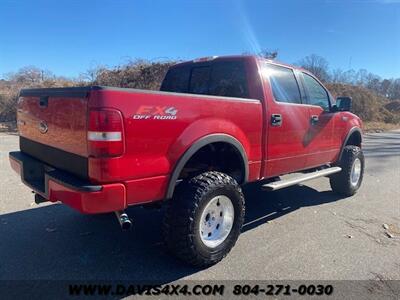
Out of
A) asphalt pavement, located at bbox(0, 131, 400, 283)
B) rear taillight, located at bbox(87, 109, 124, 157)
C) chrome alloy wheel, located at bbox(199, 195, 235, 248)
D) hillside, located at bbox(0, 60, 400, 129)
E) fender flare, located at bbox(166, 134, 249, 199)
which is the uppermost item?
hillside, located at bbox(0, 60, 400, 129)

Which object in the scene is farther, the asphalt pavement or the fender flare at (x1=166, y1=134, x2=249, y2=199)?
the asphalt pavement

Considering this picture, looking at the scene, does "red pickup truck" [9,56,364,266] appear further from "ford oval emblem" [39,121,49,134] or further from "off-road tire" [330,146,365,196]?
"off-road tire" [330,146,365,196]

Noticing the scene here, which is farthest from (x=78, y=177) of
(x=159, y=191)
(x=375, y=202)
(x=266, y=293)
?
(x=375, y=202)

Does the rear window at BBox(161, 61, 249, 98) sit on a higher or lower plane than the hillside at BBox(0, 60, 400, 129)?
lower

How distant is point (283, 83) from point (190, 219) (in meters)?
2.41

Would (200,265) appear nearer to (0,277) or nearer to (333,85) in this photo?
(0,277)

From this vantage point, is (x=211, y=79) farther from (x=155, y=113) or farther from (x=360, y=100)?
(x=360, y=100)

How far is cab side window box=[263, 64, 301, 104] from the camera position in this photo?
14.8ft

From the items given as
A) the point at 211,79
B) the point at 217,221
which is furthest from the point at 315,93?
the point at 217,221

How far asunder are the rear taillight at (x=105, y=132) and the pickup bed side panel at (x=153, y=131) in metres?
0.05

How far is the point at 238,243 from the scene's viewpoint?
407 centimetres

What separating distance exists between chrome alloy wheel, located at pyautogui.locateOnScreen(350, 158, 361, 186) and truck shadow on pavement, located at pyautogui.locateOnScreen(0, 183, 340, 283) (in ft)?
5.27

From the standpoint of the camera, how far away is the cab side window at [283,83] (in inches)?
Answer: 177

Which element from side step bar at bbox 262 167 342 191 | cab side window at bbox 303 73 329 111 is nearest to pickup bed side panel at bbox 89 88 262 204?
side step bar at bbox 262 167 342 191
